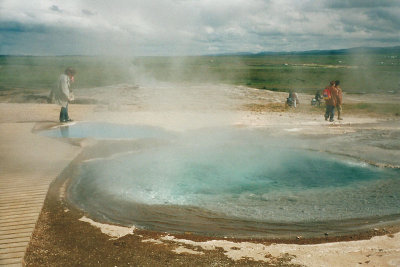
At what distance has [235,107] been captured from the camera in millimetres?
12352

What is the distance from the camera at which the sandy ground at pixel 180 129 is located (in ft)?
9.46

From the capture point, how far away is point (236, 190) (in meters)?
4.69

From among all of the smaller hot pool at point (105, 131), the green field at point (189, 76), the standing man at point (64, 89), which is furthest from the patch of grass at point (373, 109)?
A: the green field at point (189, 76)

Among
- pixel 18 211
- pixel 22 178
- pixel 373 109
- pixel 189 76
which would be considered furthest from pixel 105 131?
pixel 189 76

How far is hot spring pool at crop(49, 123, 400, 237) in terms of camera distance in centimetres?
370

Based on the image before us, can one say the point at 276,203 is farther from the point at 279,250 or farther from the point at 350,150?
the point at 350,150

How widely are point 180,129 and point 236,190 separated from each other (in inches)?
147

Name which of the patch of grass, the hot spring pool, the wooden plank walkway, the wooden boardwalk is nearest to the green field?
the patch of grass

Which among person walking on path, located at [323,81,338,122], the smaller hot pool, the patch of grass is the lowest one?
the smaller hot pool

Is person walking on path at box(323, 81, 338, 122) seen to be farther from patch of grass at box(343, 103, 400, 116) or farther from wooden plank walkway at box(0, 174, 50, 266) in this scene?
wooden plank walkway at box(0, 174, 50, 266)

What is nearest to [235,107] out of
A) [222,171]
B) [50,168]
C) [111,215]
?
[222,171]

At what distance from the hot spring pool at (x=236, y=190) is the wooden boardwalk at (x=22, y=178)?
0.35 meters

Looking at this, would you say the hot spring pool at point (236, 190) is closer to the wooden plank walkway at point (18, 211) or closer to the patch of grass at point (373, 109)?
the wooden plank walkway at point (18, 211)

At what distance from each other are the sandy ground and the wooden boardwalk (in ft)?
0.12
